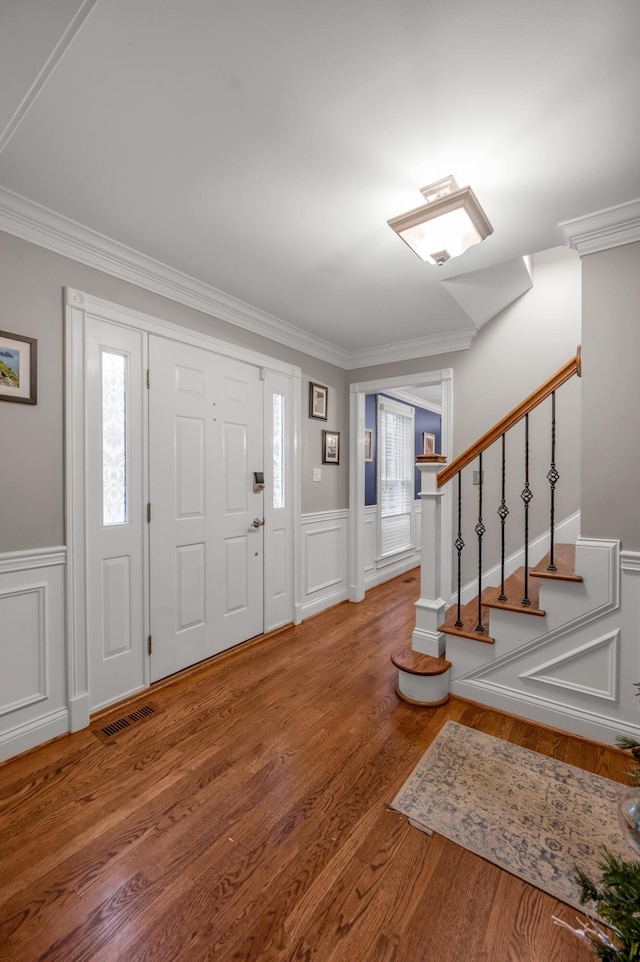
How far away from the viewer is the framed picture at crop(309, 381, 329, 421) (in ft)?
12.1

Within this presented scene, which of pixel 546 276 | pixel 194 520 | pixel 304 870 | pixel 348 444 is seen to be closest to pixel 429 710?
pixel 304 870

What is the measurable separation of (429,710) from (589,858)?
94 cm

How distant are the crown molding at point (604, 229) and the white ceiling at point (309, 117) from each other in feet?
0.14

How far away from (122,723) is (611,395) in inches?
118

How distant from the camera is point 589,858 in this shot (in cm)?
138

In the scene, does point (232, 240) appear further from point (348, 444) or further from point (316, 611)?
point (316, 611)

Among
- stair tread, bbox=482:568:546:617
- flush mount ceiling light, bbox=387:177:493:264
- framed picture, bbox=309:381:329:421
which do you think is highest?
flush mount ceiling light, bbox=387:177:493:264

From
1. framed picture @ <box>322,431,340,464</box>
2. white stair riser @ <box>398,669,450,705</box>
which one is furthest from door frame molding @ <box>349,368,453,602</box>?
white stair riser @ <box>398,669,450,705</box>

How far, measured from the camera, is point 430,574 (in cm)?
254

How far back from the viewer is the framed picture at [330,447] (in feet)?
12.6

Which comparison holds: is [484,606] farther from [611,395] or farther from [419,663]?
[611,395]

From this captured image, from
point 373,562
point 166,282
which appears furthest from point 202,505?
point 373,562

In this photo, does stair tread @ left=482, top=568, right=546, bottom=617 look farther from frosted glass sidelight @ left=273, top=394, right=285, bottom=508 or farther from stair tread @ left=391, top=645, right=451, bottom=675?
frosted glass sidelight @ left=273, top=394, right=285, bottom=508

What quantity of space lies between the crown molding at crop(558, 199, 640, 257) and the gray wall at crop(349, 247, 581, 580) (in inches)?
42.1
